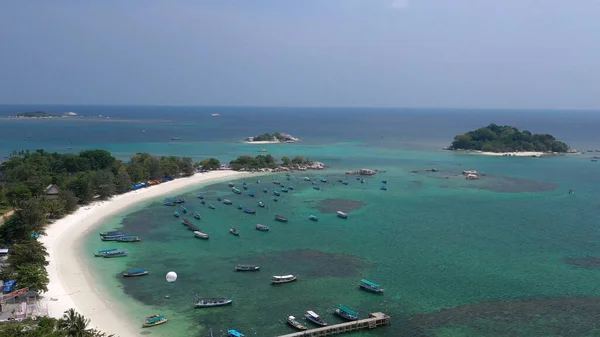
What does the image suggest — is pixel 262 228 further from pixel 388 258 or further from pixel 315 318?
pixel 315 318

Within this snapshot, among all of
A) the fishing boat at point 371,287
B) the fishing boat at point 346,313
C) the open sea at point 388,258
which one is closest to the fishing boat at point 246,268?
the open sea at point 388,258

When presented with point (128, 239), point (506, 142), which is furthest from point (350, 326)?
point (506, 142)

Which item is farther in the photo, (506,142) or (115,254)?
(506,142)

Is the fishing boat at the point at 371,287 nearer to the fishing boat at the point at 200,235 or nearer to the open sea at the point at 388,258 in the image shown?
the open sea at the point at 388,258

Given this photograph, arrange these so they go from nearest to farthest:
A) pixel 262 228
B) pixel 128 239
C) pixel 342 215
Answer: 1. pixel 128 239
2. pixel 262 228
3. pixel 342 215

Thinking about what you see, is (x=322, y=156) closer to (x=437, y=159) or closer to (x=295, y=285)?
(x=437, y=159)

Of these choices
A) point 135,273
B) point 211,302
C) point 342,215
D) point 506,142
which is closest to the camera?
point 211,302

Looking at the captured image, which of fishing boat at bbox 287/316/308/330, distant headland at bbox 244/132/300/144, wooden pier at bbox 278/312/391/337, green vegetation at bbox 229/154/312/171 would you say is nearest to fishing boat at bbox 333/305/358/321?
wooden pier at bbox 278/312/391/337

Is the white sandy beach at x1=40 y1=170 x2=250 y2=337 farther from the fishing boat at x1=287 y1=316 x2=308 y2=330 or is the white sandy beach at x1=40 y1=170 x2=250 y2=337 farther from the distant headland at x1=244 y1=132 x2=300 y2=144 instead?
the distant headland at x1=244 y1=132 x2=300 y2=144
